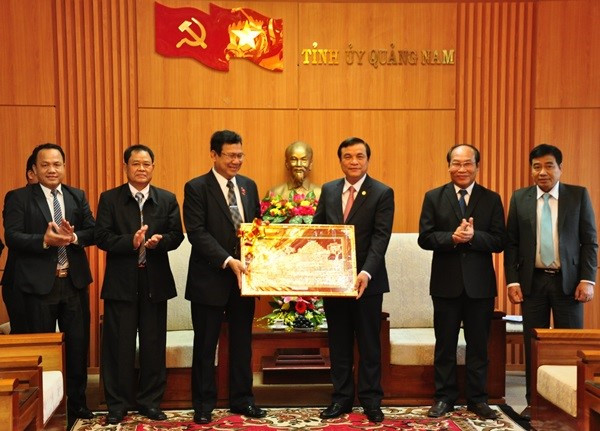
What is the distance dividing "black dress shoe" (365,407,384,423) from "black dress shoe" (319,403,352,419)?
172 millimetres

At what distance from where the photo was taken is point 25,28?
5691mm

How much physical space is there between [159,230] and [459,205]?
185 centimetres

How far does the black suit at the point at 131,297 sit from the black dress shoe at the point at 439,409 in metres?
1.67

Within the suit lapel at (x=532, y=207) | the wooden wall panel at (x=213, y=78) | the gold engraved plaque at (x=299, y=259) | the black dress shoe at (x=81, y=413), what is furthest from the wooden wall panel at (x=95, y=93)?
the suit lapel at (x=532, y=207)

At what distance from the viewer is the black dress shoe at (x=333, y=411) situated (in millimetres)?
4352

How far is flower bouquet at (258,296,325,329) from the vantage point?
489 centimetres

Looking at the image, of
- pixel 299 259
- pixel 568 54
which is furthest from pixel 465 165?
pixel 568 54

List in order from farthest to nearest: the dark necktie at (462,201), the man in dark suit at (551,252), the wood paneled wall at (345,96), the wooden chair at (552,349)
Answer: the wood paneled wall at (345,96) → the dark necktie at (462,201) → the man in dark suit at (551,252) → the wooden chair at (552,349)

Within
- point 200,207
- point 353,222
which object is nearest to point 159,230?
point 200,207

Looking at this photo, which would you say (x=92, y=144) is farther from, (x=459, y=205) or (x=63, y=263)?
(x=459, y=205)

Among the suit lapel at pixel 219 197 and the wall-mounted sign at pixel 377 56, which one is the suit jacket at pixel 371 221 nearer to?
the suit lapel at pixel 219 197

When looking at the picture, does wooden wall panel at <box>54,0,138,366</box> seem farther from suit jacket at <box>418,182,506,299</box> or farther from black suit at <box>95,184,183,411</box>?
suit jacket at <box>418,182,506,299</box>

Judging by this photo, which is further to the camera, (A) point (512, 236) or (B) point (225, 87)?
(B) point (225, 87)

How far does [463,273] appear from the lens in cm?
435
